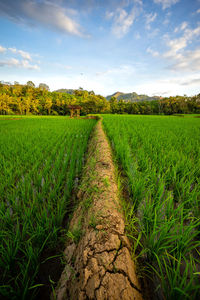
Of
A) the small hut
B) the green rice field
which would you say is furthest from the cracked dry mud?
the small hut

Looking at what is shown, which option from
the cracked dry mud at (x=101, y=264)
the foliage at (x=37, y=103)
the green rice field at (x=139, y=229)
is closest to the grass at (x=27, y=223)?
the green rice field at (x=139, y=229)

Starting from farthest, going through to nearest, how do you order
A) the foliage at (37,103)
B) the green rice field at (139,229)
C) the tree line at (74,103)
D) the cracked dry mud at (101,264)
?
the tree line at (74,103)
the foliage at (37,103)
the green rice field at (139,229)
the cracked dry mud at (101,264)

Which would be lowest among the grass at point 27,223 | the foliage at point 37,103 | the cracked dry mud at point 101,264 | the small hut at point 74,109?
the grass at point 27,223

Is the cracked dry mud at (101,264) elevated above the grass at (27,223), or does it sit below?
above

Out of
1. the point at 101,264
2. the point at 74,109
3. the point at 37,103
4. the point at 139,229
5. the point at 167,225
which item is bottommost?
the point at 139,229

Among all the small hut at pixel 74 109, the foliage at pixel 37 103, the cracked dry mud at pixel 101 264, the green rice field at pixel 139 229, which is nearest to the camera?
the cracked dry mud at pixel 101 264

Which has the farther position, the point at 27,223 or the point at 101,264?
the point at 27,223

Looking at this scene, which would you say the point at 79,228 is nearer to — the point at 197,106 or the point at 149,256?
the point at 149,256

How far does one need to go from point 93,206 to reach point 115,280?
523mm

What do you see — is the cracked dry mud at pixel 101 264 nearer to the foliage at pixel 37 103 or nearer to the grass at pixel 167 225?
the grass at pixel 167 225

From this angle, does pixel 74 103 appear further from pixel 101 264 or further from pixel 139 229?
pixel 101 264

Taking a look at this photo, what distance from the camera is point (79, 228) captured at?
3.22 feet

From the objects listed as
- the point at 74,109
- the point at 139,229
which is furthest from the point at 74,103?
the point at 139,229

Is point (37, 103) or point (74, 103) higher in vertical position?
point (74, 103)
